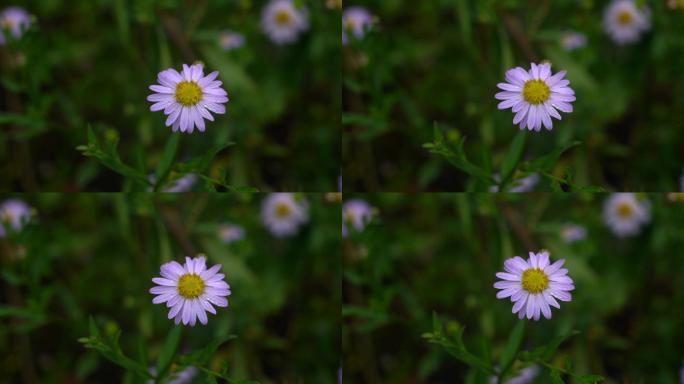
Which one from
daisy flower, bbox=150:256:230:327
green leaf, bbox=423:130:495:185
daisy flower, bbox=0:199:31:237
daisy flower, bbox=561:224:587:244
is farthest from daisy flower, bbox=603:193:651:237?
daisy flower, bbox=0:199:31:237

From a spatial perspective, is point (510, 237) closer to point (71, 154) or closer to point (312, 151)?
point (312, 151)

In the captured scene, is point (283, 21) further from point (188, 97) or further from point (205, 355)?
point (205, 355)

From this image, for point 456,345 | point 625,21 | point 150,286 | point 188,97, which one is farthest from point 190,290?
point 625,21

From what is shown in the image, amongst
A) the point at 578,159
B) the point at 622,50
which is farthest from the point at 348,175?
the point at 622,50

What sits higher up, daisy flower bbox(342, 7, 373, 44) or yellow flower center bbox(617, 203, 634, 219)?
daisy flower bbox(342, 7, 373, 44)

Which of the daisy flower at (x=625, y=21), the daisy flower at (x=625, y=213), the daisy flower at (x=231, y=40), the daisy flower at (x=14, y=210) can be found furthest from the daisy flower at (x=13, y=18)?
the daisy flower at (x=625, y=213)

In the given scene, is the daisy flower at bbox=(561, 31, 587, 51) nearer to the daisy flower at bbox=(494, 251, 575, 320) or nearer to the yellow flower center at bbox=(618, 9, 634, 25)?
the yellow flower center at bbox=(618, 9, 634, 25)
